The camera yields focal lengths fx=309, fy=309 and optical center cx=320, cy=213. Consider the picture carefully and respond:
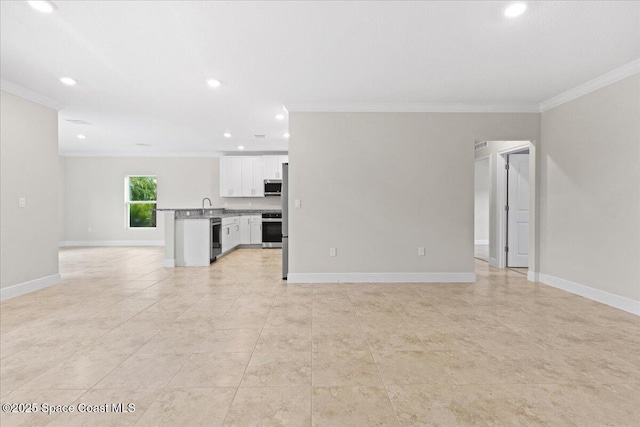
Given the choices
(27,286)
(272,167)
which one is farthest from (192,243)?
(272,167)

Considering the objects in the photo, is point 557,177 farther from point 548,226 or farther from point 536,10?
point 536,10

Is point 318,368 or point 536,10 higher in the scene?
point 536,10

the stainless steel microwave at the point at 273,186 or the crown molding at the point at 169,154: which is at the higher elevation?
the crown molding at the point at 169,154

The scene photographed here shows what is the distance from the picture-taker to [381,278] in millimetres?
4531

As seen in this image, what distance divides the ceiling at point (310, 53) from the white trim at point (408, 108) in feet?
0.07

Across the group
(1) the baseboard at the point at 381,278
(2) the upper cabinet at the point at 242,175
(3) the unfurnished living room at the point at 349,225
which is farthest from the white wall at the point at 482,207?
(2) the upper cabinet at the point at 242,175

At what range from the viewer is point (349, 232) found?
179 inches

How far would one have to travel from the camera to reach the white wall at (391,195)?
14.9 feet

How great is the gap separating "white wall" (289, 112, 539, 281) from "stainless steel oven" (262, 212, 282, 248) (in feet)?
13.0

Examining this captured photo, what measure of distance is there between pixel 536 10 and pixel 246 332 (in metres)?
3.46

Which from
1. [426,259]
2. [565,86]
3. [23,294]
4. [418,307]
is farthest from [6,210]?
[565,86]

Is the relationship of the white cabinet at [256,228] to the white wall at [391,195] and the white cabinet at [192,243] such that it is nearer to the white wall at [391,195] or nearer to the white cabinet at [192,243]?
the white cabinet at [192,243]

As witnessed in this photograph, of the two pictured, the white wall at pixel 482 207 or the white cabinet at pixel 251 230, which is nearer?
the white cabinet at pixel 251 230

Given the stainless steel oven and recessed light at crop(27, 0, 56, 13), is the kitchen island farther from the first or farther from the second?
recessed light at crop(27, 0, 56, 13)
